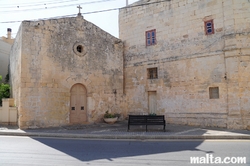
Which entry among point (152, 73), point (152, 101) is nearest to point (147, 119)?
point (152, 101)

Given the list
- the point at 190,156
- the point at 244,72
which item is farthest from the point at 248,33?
the point at 190,156

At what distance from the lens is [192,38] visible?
11992 mm

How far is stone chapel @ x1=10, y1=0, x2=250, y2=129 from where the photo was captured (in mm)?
10594

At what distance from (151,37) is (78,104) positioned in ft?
20.9

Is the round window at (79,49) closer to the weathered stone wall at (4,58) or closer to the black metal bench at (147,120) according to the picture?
the black metal bench at (147,120)

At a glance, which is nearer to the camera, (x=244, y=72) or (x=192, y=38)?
(x=244, y=72)

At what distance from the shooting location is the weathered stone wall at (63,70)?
11.0 metres

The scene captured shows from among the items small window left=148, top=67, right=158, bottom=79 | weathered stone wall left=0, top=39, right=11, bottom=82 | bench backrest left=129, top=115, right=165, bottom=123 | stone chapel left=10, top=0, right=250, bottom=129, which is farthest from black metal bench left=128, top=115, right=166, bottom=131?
weathered stone wall left=0, top=39, right=11, bottom=82

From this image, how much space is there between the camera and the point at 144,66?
13.9 metres

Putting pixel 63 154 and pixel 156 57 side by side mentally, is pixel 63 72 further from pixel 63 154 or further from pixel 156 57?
pixel 63 154

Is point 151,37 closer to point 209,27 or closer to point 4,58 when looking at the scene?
point 209,27

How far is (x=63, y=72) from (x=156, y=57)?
5.82 m

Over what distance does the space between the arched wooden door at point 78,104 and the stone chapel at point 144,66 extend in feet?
0.20

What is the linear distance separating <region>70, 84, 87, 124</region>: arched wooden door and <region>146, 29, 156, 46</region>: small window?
519cm
